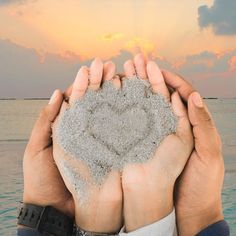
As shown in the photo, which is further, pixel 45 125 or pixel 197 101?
pixel 45 125

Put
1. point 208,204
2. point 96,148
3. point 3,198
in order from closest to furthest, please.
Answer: point 96,148 < point 208,204 < point 3,198

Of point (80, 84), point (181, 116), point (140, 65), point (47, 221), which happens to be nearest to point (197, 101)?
point (181, 116)

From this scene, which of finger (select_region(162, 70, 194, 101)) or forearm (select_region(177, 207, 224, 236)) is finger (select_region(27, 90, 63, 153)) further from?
forearm (select_region(177, 207, 224, 236))

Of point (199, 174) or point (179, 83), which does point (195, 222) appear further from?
point (179, 83)

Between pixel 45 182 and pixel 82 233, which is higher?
pixel 45 182

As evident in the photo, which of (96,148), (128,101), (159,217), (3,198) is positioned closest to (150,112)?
(128,101)

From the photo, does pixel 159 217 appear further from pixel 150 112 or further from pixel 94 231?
pixel 150 112

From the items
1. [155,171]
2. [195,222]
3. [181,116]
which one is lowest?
[195,222]
